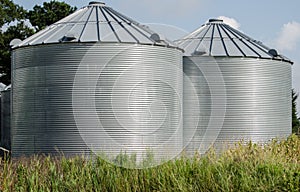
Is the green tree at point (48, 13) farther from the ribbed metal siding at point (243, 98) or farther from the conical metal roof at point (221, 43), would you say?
the ribbed metal siding at point (243, 98)

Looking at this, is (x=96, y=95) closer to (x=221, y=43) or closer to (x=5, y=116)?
(x=221, y=43)

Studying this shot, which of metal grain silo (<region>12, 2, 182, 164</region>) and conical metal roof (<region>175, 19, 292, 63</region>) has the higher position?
conical metal roof (<region>175, 19, 292, 63</region>)

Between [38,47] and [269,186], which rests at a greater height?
[38,47]

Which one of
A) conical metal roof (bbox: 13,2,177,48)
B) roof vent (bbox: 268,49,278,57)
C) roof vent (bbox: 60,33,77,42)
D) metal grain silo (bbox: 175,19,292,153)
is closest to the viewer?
roof vent (bbox: 60,33,77,42)

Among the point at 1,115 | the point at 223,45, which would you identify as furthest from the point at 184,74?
the point at 1,115

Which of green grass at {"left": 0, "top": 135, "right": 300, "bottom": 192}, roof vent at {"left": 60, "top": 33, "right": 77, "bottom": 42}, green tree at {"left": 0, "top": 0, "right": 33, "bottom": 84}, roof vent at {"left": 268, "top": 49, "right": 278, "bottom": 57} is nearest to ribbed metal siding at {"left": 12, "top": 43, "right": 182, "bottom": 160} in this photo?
roof vent at {"left": 60, "top": 33, "right": 77, "bottom": 42}

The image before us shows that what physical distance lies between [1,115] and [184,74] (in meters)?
10.1

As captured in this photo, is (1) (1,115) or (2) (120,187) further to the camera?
(1) (1,115)

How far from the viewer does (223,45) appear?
24938 mm

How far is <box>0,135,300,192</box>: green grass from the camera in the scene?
1288 cm

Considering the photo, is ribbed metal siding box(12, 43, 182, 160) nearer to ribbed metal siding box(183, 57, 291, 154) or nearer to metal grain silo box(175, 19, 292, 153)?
metal grain silo box(175, 19, 292, 153)

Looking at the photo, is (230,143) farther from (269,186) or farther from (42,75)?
(269,186)

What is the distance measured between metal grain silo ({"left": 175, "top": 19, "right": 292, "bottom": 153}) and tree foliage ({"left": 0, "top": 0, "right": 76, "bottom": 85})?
1681cm

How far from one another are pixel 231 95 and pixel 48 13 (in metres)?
20.7
